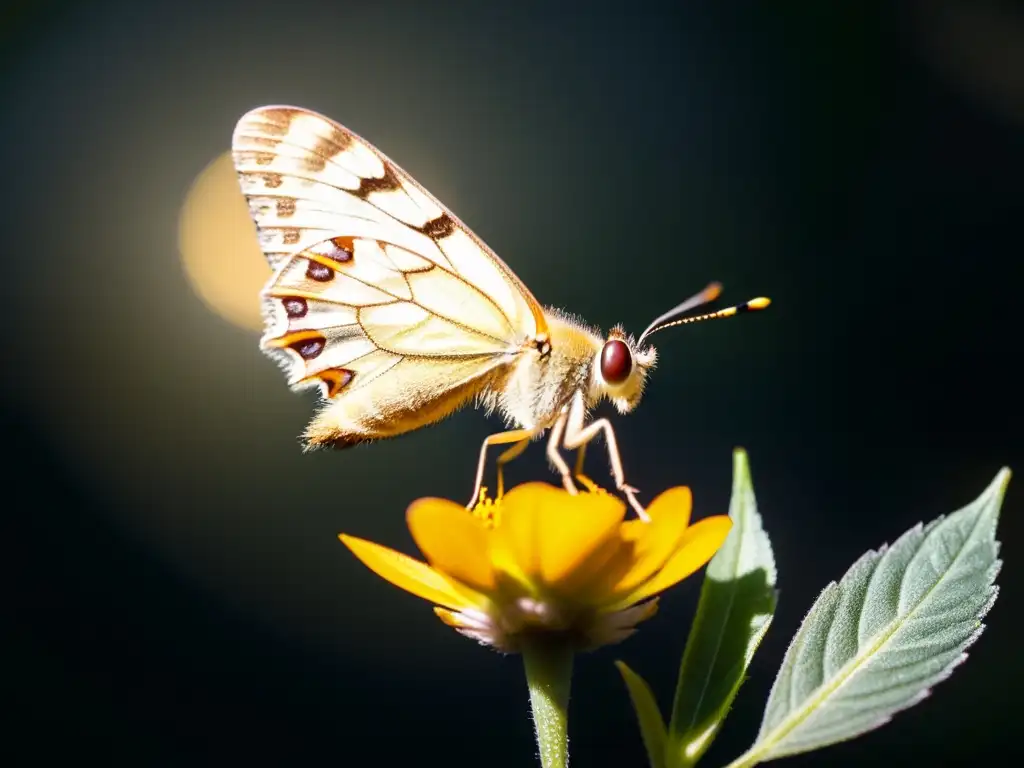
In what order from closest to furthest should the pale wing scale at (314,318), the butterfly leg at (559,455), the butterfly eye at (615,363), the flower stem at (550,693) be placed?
the flower stem at (550,693) < the butterfly leg at (559,455) < the butterfly eye at (615,363) < the pale wing scale at (314,318)

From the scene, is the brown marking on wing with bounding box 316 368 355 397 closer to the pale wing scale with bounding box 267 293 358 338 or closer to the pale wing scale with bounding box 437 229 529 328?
the pale wing scale with bounding box 267 293 358 338

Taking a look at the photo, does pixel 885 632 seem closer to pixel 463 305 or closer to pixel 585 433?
pixel 585 433

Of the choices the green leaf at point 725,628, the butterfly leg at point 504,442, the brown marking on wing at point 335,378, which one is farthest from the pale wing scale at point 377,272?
the green leaf at point 725,628

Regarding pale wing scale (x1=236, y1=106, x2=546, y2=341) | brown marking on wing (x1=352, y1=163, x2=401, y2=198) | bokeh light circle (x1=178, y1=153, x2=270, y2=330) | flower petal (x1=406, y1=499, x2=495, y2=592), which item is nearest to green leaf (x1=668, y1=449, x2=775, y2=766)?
flower petal (x1=406, y1=499, x2=495, y2=592)

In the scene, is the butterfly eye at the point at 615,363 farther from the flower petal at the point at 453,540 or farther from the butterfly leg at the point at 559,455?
the flower petal at the point at 453,540

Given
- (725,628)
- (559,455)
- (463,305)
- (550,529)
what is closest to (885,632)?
(725,628)
